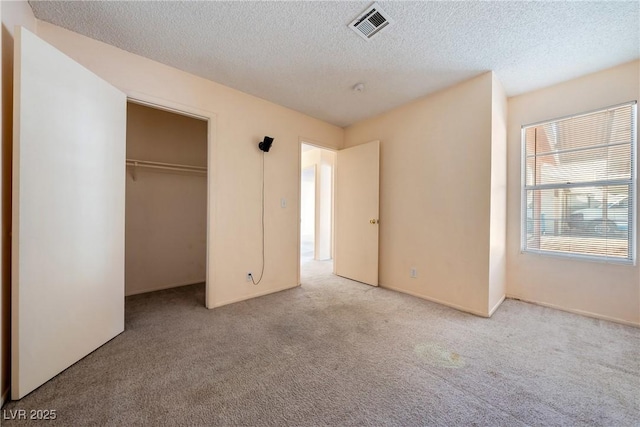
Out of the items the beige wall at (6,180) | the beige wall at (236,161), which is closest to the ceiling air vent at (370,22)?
the beige wall at (236,161)

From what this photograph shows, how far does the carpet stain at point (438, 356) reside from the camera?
1.65 meters

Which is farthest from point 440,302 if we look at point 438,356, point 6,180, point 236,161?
point 6,180

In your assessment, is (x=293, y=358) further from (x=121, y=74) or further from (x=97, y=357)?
(x=121, y=74)

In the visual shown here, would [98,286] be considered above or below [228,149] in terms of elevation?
below

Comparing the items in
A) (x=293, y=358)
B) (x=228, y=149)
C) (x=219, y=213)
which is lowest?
(x=293, y=358)

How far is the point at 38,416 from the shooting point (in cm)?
121

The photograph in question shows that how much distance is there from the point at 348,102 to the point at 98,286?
10.3 feet

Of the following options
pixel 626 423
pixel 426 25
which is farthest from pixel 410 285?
pixel 426 25

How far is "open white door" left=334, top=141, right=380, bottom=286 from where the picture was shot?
339 centimetres

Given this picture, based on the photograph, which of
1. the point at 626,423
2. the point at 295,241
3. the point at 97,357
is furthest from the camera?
the point at 295,241

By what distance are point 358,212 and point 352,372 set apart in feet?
7.72

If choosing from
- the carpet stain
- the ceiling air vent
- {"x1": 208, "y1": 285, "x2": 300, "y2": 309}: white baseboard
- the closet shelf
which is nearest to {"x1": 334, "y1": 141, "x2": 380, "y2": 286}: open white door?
{"x1": 208, "y1": 285, "x2": 300, "y2": 309}: white baseboard

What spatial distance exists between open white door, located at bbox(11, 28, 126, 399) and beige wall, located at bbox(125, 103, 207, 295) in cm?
132

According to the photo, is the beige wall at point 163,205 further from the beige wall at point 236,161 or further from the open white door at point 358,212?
the open white door at point 358,212
